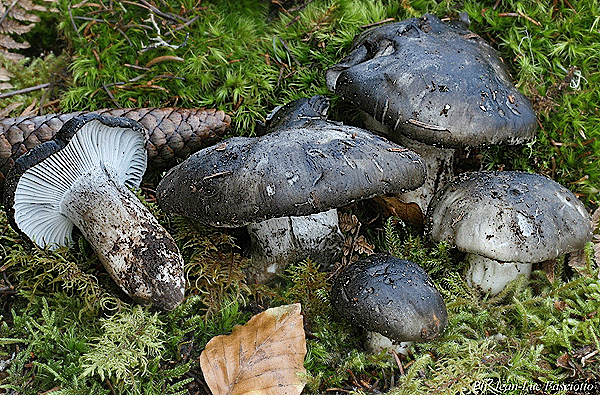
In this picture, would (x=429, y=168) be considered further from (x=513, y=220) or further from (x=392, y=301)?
(x=392, y=301)

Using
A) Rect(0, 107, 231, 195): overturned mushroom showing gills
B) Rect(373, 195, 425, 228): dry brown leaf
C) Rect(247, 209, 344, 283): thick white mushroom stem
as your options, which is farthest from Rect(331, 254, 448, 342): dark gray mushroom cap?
Rect(0, 107, 231, 195): overturned mushroom showing gills

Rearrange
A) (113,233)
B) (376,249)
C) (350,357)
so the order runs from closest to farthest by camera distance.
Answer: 1. (350,357)
2. (113,233)
3. (376,249)

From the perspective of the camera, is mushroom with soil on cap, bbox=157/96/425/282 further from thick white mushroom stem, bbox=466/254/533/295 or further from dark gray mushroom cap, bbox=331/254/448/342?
thick white mushroom stem, bbox=466/254/533/295

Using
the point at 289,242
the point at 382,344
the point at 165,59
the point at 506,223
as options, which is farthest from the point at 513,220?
the point at 165,59

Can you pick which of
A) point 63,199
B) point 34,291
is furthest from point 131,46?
point 34,291

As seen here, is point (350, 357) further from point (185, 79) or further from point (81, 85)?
point (81, 85)

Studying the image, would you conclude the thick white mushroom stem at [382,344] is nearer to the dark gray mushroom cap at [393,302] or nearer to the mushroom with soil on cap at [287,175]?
the dark gray mushroom cap at [393,302]

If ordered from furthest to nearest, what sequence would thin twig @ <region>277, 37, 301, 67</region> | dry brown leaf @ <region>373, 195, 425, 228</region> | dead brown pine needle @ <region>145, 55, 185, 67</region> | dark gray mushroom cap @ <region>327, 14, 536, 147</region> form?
thin twig @ <region>277, 37, 301, 67</region> → dead brown pine needle @ <region>145, 55, 185, 67</region> → dry brown leaf @ <region>373, 195, 425, 228</region> → dark gray mushroom cap @ <region>327, 14, 536, 147</region>
